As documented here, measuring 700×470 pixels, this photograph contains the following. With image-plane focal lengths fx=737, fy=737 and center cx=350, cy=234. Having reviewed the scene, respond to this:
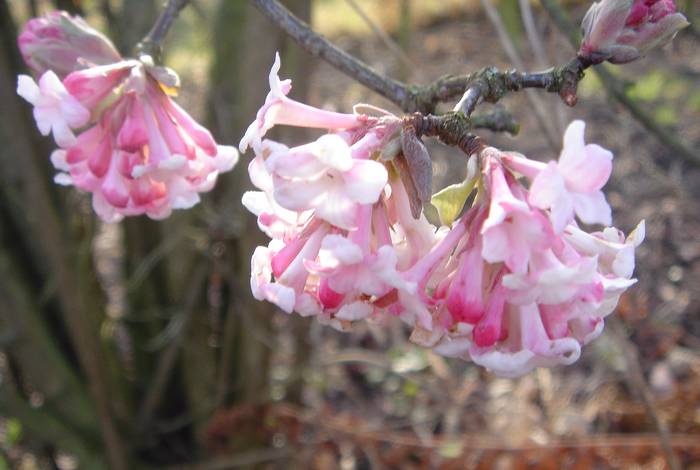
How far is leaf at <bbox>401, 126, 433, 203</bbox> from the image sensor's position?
79 cm

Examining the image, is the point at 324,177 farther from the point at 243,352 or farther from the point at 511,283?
the point at 243,352

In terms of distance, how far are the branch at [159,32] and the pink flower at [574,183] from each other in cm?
67

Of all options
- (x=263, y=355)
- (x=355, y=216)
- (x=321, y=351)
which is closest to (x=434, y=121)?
(x=355, y=216)

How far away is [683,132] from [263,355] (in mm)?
2740

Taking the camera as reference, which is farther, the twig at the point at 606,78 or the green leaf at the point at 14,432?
the green leaf at the point at 14,432

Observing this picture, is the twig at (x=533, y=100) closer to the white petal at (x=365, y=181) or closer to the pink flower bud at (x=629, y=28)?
the pink flower bud at (x=629, y=28)

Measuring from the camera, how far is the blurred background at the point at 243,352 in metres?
2.12

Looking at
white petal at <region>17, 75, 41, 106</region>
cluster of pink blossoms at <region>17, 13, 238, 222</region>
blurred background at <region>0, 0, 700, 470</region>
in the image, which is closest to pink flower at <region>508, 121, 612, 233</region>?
cluster of pink blossoms at <region>17, 13, 238, 222</region>

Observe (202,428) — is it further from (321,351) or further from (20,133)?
(20,133)

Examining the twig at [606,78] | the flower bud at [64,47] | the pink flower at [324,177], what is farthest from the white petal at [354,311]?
the twig at [606,78]

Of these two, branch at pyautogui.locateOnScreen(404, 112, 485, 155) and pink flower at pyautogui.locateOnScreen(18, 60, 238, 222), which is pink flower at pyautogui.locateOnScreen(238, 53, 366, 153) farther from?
pink flower at pyautogui.locateOnScreen(18, 60, 238, 222)

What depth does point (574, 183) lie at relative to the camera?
2.44ft

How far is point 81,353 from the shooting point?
2.15 m

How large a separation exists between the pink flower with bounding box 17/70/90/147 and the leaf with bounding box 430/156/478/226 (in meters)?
0.52
